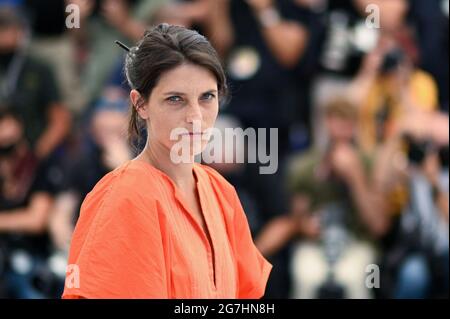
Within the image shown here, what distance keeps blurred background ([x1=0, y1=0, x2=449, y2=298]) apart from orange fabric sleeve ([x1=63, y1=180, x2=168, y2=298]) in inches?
94.5

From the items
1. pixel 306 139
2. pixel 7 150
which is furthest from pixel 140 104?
pixel 7 150

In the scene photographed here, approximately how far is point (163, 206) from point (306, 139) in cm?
253

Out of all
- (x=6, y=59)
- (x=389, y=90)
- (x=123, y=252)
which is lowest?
(x=123, y=252)

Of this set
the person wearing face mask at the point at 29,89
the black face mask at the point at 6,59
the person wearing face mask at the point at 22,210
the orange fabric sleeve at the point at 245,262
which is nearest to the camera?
the orange fabric sleeve at the point at 245,262

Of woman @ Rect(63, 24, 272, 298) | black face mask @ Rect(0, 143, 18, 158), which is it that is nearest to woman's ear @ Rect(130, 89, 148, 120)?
woman @ Rect(63, 24, 272, 298)

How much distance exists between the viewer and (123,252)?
1868mm

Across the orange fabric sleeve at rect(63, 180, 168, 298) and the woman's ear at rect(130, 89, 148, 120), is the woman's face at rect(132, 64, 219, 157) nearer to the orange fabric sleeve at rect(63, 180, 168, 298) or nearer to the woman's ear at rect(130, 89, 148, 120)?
the woman's ear at rect(130, 89, 148, 120)

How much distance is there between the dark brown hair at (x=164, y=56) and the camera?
1.97m

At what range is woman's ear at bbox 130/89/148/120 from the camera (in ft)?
6.62

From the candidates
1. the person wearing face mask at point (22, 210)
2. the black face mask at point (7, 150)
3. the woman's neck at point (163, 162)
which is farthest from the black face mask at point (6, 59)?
the woman's neck at point (163, 162)

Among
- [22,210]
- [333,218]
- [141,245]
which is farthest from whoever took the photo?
[22,210]

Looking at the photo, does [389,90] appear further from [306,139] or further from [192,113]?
[192,113]

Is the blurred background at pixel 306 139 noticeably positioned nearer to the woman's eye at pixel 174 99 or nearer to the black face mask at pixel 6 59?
the black face mask at pixel 6 59

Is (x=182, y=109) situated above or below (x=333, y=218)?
below
